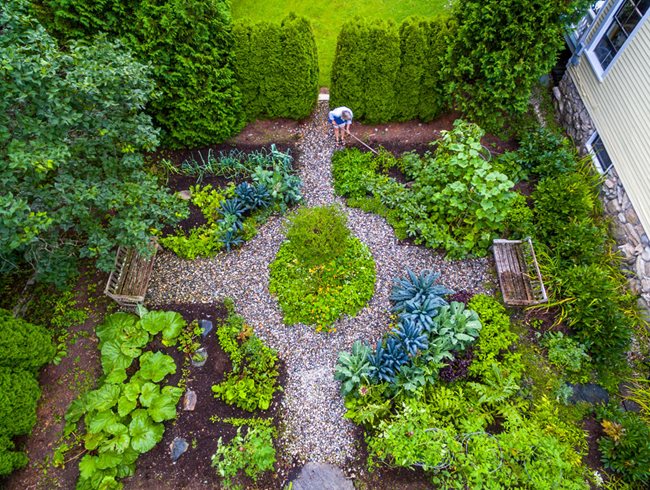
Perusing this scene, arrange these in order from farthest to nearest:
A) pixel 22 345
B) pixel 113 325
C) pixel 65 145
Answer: pixel 113 325 < pixel 22 345 < pixel 65 145

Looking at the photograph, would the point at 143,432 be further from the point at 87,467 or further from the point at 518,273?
the point at 518,273

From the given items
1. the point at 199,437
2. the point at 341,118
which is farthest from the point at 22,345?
the point at 341,118

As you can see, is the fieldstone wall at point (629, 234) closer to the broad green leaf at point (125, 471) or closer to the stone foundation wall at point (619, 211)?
the stone foundation wall at point (619, 211)

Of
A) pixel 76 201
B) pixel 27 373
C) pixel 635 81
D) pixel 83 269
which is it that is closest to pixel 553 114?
pixel 635 81

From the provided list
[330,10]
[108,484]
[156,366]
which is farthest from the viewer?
[330,10]

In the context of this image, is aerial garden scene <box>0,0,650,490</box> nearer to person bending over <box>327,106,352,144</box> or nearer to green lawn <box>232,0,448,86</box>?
person bending over <box>327,106,352,144</box>

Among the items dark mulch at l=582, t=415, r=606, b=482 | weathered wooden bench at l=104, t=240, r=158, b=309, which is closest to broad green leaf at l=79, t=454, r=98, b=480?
weathered wooden bench at l=104, t=240, r=158, b=309
